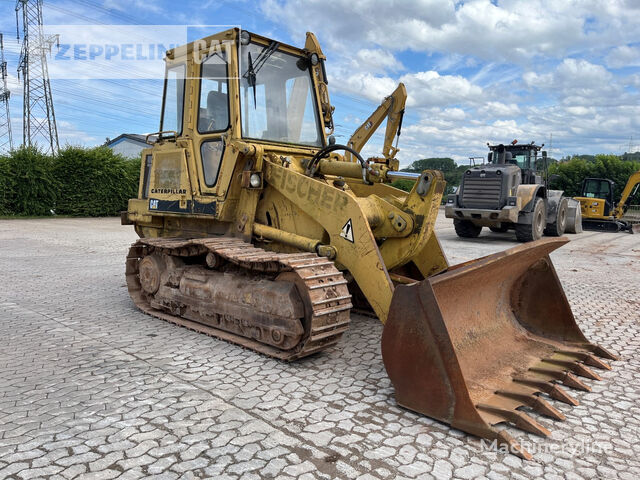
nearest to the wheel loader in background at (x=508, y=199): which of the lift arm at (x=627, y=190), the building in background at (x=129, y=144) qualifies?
the lift arm at (x=627, y=190)

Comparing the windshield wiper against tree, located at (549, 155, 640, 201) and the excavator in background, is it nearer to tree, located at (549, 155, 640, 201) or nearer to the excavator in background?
the excavator in background

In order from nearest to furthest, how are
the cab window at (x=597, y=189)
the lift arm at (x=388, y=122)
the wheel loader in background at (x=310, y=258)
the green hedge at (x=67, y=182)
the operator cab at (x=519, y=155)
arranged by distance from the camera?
the wheel loader in background at (x=310, y=258)
the lift arm at (x=388, y=122)
the operator cab at (x=519, y=155)
the green hedge at (x=67, y=182)
the cab window at (x=597, y=189)

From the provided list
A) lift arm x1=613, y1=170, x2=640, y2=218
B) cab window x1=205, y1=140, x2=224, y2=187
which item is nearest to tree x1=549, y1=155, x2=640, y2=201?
lift arm x1=613, y1=170, x2=640, y2=218

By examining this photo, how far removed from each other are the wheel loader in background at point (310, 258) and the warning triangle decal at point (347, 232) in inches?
0.7

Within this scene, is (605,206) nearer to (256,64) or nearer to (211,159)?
(256,64)

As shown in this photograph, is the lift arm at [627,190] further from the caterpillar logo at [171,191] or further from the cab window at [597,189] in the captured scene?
the caterpillar logo at [171,191]

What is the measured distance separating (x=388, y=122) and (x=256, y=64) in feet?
14.1

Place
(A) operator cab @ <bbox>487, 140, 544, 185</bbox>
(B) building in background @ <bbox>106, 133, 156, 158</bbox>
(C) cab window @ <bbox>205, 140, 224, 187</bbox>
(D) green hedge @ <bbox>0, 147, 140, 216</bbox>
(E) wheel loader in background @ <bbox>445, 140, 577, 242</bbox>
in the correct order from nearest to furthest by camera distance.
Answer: (C) cab window @ <bbox>205, 140, 224, 187</bbox>
(E) wheel loader in background @ <bbox>445, 140, 577, 242</bbox>
(A) operator cab @ <bbox>487, 140, 544, 185</bbox>
(D) green hedge @ <bbox>0, 147, 140, 216</bbox>
(B) building in background @ <bbox>106, 133, 156, 158</bbox>

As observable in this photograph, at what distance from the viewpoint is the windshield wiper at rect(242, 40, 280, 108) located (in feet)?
17.8

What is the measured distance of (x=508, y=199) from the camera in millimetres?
13758

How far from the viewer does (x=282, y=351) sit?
172 inches

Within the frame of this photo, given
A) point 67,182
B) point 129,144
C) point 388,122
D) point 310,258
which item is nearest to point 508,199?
point 388,122

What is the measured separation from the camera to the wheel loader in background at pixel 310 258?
11.1ft

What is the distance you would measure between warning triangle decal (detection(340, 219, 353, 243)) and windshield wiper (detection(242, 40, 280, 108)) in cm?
197
